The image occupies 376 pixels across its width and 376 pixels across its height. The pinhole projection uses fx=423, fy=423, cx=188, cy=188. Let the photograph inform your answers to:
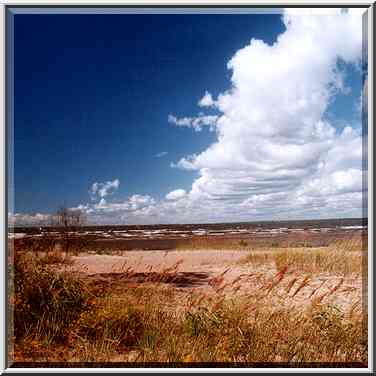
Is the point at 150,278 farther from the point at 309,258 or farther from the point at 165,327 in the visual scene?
the point at 309,258

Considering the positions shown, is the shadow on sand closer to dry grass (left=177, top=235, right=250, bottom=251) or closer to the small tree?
dry grass (left=177, top=235, right=250, bottom=251)

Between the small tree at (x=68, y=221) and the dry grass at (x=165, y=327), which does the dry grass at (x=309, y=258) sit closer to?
the dry grass at (x=165, y=327)

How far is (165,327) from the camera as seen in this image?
12.0 ft

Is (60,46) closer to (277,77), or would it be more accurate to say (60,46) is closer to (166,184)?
(166,184)

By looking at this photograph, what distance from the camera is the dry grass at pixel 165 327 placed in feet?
11.8

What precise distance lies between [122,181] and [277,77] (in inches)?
64.4

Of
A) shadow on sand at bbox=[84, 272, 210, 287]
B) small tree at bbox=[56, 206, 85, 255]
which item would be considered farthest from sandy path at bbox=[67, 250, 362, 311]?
small tree at bbox=[56, 206, 85, 255]

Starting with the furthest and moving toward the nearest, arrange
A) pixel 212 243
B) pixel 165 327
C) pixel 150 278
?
pixel 212 243 → pixel 150 278 → pixel 165 327

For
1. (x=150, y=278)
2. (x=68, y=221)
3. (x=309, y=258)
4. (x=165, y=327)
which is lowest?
(x=165, y=327)

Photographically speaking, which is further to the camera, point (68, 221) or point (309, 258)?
point (309, 258)

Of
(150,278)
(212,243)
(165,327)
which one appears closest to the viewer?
(165,327)

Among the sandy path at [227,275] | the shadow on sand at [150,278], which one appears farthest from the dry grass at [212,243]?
the shadow on sand at [150,278]

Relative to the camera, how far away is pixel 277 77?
367 cm

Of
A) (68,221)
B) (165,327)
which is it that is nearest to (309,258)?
(165,327)
